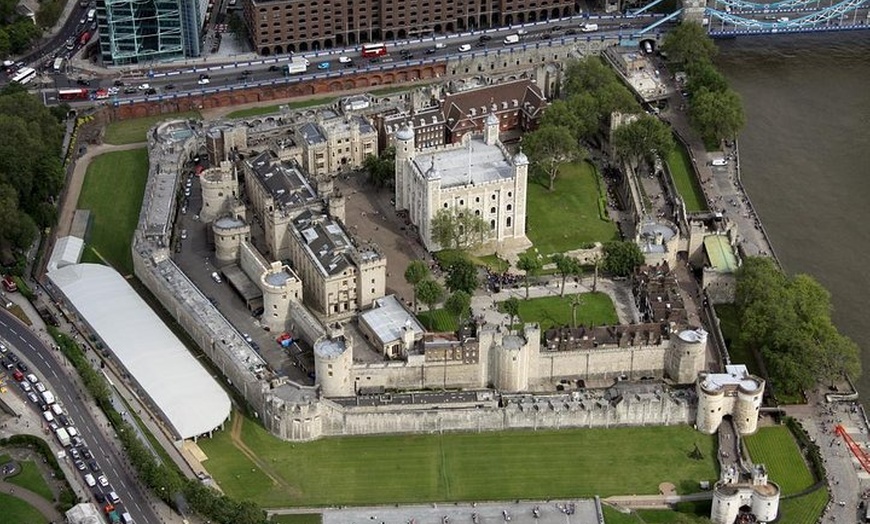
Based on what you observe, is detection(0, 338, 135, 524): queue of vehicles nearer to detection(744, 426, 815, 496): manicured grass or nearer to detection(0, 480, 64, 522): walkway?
detection(0, 480, 64, 522): walkway

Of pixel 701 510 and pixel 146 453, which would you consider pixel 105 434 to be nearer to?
pixel 146 453

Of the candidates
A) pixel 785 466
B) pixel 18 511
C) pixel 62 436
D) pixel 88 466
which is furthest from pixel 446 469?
pixel 18 511

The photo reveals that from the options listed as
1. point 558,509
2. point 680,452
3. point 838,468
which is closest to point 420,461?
point 558,509

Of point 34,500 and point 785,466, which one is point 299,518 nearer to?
point 34,500

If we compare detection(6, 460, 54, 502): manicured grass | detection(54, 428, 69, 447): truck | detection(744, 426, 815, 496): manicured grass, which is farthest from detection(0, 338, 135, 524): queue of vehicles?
detection(744, 426, 815, 496): manicured grass

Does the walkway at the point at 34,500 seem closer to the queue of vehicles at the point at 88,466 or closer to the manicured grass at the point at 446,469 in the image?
the queue of vehicles at the point at 88,466
